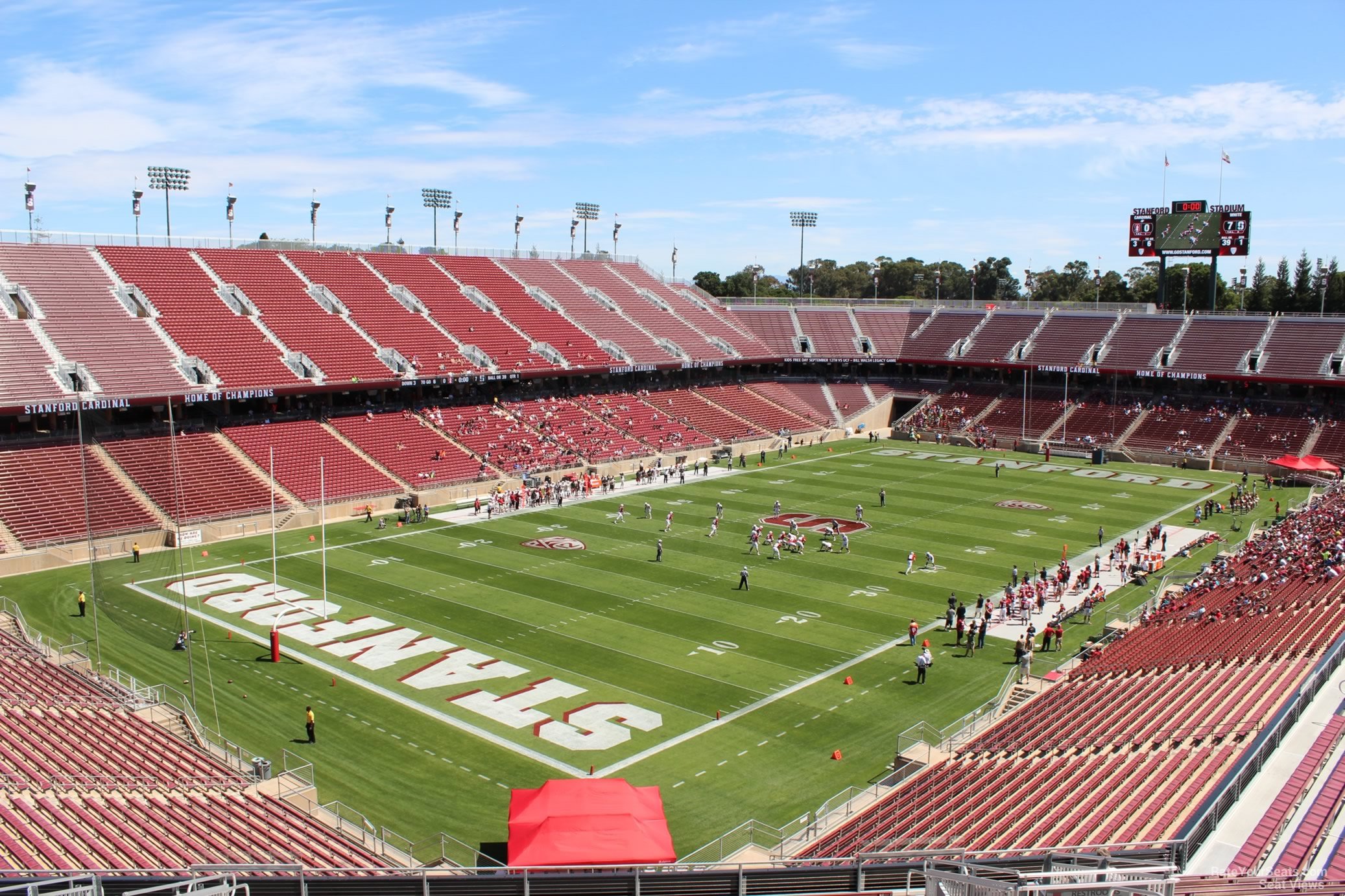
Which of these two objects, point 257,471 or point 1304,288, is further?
point 1304,288

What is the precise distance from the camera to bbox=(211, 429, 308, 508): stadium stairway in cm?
4384

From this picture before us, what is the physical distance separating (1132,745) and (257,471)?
3824cm

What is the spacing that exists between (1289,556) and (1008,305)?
5252 cm

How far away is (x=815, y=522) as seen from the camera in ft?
144

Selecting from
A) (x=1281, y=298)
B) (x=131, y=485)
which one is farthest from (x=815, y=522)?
(x=1281, y=298)

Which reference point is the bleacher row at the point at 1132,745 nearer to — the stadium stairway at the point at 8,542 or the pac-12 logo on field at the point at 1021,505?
the pac-12 logo on field at the point at 1021,505

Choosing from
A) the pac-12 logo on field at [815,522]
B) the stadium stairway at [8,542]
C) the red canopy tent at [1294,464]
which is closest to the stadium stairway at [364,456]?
the stadium stairway at [8,542]

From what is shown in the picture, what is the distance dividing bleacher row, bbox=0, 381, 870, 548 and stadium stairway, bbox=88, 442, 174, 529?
0.06 metres

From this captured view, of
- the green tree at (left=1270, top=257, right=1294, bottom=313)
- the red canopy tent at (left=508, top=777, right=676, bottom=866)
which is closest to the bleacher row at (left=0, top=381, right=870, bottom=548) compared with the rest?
the red canopy tent at (left=508, top=777, right=676, bottom=866)

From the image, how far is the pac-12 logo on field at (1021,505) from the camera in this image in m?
47.6

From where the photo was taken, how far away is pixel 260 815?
54.1ft

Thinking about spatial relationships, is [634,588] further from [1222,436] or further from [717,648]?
[1222,436]

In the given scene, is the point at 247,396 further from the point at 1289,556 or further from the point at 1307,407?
the point at 1307,407

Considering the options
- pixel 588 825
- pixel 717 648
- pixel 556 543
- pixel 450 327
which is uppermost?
pixel 450 327
